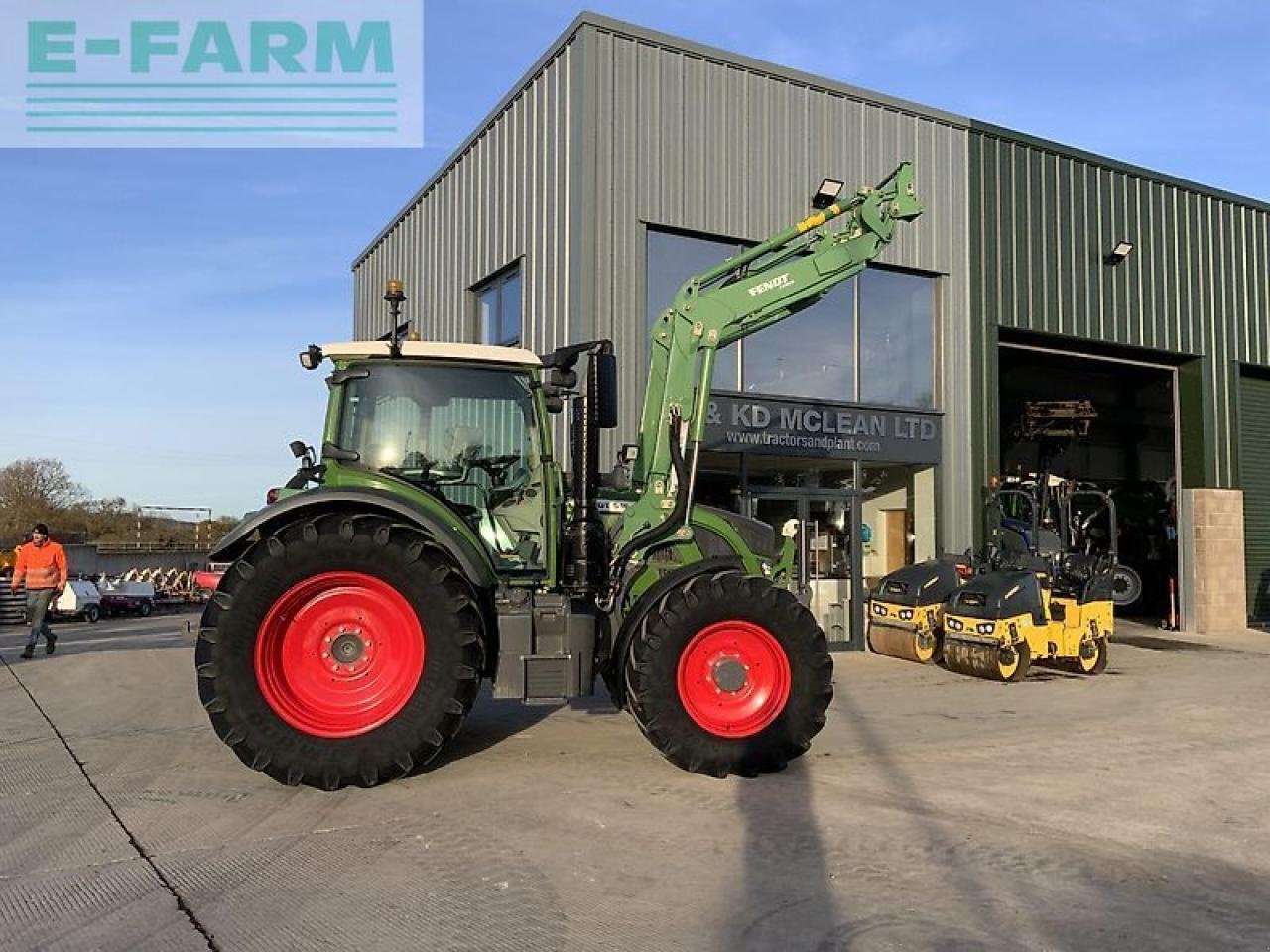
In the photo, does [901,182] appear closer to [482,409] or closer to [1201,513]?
[482,409]

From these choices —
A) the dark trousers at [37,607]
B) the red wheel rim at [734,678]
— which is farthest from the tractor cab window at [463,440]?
the dark trousers at [37,607]

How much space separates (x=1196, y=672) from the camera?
37.0ft

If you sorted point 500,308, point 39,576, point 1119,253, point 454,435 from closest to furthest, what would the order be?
point 454,435, point 39,576, point 500,308, point 1119,253

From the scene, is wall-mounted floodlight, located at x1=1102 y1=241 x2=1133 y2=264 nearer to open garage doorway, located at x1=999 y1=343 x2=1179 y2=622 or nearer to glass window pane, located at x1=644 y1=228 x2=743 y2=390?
open garage doorway, located at x1=999 y1=343 x2=1179 y2=622

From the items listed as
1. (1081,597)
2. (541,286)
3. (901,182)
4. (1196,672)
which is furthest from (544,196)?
(1196,672)

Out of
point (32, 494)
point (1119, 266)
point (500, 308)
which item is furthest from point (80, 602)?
point (32, 494)

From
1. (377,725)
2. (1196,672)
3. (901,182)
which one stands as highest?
(901,182)

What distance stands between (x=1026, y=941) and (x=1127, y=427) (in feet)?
69.8

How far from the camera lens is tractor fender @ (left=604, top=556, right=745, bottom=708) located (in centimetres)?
599

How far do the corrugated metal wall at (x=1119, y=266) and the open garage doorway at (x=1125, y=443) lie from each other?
2.27 ft

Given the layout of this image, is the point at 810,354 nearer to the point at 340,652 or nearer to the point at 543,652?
the point at 543,652

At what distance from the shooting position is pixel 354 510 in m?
5.78

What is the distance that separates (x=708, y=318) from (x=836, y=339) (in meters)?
6.57

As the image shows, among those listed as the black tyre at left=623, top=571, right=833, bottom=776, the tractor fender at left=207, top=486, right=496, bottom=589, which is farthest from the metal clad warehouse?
the tractor fender at left=207, top=486, right=496, bottom=589
